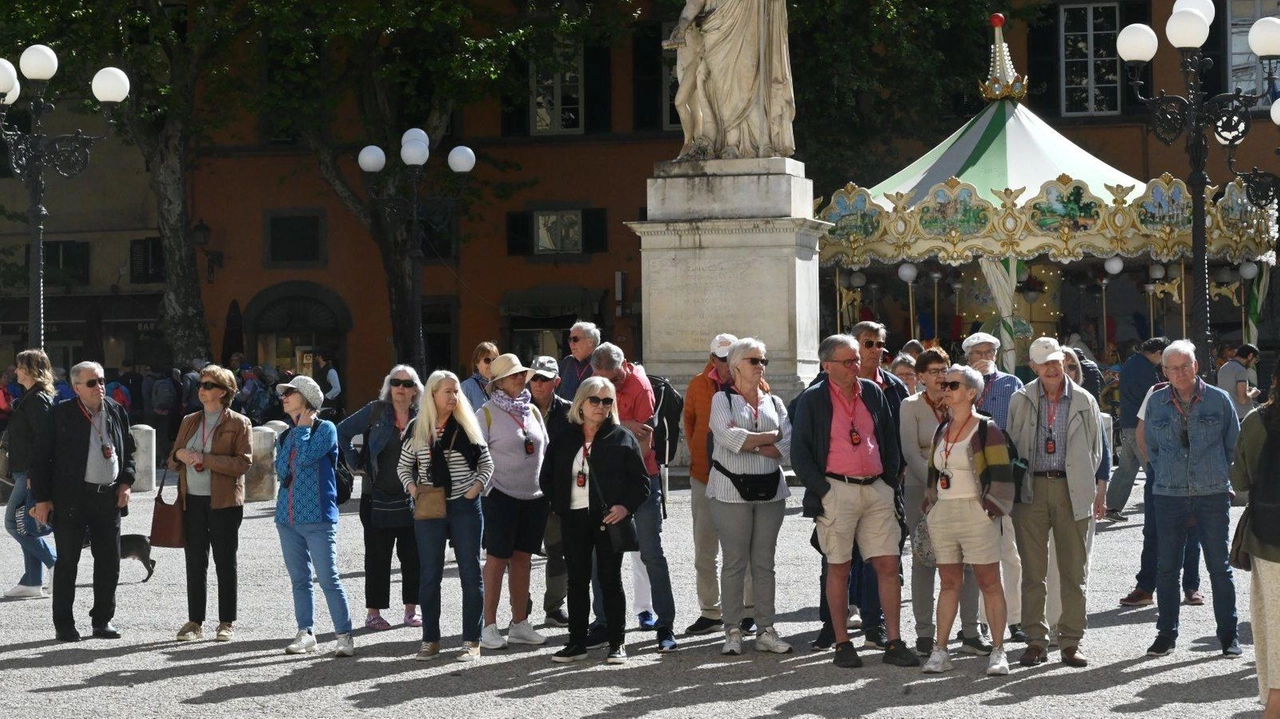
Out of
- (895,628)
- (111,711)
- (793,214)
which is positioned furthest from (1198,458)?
(793,214)

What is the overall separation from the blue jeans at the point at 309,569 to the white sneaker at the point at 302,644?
0.15 ft

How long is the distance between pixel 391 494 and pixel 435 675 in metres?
1.70

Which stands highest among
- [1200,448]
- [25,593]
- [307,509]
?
[1200,448]

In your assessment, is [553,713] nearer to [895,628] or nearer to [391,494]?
[895,628]

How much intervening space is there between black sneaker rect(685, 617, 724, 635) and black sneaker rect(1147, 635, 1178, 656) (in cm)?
249

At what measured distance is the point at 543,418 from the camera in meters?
12.5

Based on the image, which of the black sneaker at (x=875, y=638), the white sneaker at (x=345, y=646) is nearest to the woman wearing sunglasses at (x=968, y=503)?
the black sneaker at (x=875, y=638)

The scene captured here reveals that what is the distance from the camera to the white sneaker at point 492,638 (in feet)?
38.2

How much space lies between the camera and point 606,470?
36.9 feet

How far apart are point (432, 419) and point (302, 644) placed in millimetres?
1459

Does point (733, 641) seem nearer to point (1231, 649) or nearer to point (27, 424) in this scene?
point (1231, 649)

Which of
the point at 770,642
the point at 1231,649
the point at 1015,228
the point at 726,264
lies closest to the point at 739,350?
the point at 770,642

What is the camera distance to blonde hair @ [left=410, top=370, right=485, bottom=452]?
11.5m

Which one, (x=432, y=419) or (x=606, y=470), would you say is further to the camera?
(x=432, y=419)
